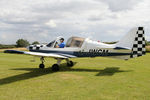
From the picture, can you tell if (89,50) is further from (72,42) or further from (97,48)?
(72,42)

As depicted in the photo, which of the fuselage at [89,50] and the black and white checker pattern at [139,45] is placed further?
the fuselage at [89,50]

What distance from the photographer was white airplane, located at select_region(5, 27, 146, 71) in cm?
980

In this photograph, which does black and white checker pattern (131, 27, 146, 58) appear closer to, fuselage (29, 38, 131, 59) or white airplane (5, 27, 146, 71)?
white airplane (5, 27, 146, 71)

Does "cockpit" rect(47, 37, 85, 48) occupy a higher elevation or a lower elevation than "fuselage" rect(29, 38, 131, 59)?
higher

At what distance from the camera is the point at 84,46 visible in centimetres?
1095

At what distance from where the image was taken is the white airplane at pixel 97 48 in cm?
980

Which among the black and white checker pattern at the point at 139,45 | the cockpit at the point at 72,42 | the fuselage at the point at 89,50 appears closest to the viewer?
the black and white checker pattern at the point at 139,45

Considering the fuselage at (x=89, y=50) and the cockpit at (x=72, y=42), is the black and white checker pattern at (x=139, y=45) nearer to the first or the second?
the fuselage at (x=89, y=50)

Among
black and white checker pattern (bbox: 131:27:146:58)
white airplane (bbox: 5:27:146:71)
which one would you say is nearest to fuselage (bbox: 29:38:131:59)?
white airplane (bbox: 5:27:146:71)

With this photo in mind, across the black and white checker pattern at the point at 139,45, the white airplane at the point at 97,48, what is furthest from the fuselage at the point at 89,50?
the black and white checker pattern at the point at 139,45

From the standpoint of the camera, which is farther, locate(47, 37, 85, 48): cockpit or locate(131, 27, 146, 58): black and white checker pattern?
locate(47, 37, 85, 48): cockpit

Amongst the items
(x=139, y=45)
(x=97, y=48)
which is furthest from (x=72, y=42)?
(x=139, y=45)

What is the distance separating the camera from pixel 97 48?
34.6 ft

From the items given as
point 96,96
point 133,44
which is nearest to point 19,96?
point 96,96
